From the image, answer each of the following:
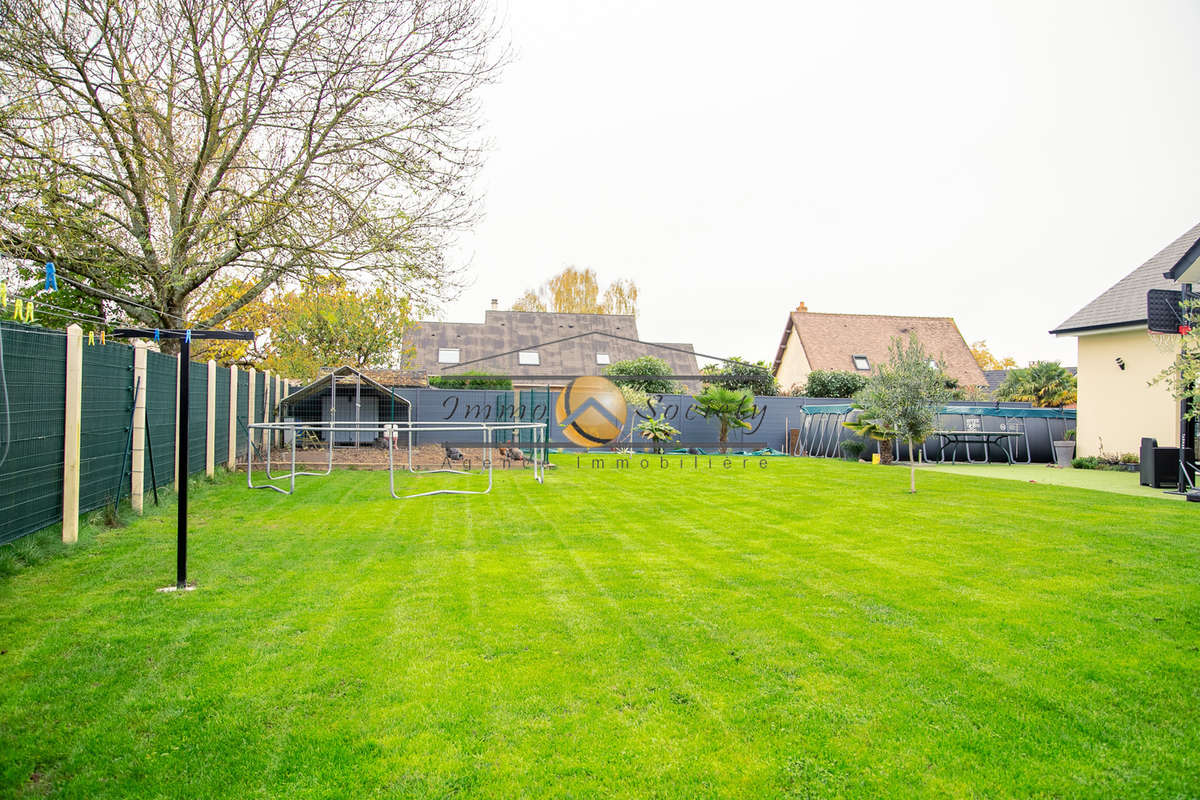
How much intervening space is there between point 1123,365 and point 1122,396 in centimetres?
78

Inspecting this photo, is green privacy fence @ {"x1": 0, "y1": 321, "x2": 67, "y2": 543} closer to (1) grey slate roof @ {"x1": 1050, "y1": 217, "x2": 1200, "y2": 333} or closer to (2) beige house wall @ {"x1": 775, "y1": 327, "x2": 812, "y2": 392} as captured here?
(1) grey slate roof @ {"x1": 1050, "y1": 217, "x2": 1200, "y2": 333}

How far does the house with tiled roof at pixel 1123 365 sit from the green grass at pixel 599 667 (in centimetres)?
1119

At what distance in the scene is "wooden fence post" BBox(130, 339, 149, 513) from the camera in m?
7.76

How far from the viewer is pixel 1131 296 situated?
16609 millimetres

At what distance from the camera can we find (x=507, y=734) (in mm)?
2793

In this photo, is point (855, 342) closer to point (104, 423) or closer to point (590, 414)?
point (590, 414)

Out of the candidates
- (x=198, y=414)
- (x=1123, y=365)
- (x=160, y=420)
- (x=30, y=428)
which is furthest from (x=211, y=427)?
(x=1123, y=365)

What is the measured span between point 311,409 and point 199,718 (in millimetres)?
14755

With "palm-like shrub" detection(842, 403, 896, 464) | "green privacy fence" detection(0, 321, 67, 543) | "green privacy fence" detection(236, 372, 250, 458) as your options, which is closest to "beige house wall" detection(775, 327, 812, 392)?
"palm-like shrub" detection(842, 403, 896, 464)

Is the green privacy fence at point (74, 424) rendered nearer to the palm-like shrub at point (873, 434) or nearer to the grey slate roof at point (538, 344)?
the palm-like shrub at point (873, 434)

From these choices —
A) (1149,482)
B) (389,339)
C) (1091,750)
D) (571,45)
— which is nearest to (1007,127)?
(1149,482)

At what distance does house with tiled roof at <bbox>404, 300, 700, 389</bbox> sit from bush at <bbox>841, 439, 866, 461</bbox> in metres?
12.3

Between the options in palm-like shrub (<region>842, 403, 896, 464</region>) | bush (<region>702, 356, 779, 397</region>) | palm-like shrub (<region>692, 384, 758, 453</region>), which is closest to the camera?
palm-like shrub (<region>842, 403, 896, 464</region>)

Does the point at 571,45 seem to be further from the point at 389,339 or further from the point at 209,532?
the point at 389,339
